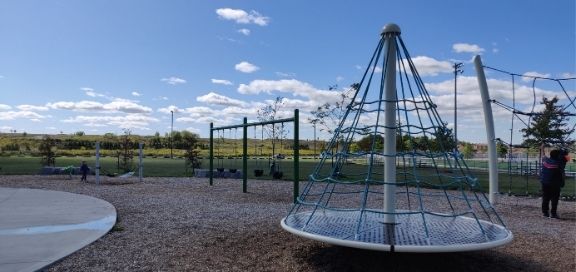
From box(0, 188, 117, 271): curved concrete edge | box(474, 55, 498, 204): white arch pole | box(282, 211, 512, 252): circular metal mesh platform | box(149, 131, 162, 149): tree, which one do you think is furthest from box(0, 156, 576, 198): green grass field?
box(149, 131, 162, 149): tree

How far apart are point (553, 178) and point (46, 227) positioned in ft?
30.5

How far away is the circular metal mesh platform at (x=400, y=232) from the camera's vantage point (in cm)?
454

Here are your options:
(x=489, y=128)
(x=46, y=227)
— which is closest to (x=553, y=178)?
(x=489, y=128)

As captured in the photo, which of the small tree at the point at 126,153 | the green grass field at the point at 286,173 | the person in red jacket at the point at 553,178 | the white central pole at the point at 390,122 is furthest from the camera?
the small tree at the point at 126,153

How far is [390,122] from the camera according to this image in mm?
5750

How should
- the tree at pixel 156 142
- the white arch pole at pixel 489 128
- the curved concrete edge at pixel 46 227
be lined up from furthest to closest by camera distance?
the tree at pixel 156 142
the white arch pole at pixel 489 128
the curved concrete edge at pixel 46 227

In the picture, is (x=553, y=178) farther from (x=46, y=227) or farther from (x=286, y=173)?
(x=286, y=173)

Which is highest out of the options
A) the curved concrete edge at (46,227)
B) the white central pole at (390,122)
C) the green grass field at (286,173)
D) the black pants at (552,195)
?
the white central pole at (390,122)

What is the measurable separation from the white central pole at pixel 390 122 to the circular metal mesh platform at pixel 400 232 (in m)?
0.32

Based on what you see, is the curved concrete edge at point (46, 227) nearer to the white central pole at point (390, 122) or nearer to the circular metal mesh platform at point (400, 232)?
the circular metal mesh platform at point (400, 232)

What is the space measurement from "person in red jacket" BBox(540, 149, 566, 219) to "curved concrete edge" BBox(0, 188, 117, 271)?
828cm

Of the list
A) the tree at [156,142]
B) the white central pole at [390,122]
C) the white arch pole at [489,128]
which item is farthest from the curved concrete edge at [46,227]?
the tree at [156,142]

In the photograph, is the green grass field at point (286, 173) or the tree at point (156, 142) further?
the tree at point (156, 142)

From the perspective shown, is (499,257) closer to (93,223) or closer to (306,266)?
(306,266)
